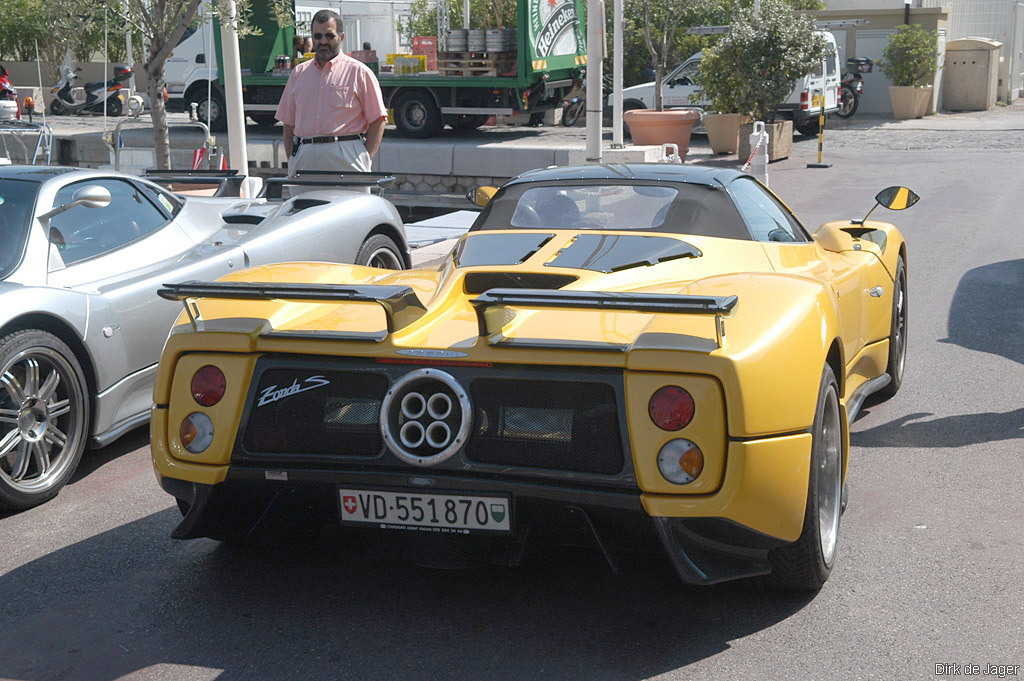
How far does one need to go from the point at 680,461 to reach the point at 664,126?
614 inches

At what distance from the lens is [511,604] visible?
3449 mm

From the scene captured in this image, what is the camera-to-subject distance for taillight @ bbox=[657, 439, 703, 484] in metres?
2.98

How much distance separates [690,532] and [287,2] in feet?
28.1

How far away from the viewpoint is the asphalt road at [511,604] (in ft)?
10.1

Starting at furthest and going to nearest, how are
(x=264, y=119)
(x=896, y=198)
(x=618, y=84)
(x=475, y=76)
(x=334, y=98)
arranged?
1. (x=264, y=119)
2. (x=475, y=76)
3. (x=618, y=84)
4. (x=334, y=98)
5. (x=896, y=198)

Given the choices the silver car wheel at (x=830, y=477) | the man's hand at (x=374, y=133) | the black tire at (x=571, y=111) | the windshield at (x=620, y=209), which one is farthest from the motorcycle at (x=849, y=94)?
the silver car wheel at (x=830, y=477)

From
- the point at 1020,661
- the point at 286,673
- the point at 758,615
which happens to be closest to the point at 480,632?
the point at 286,673

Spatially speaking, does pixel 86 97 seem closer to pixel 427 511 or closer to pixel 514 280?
pixel 514 280

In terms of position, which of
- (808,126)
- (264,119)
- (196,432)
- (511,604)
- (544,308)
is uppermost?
(264,119)

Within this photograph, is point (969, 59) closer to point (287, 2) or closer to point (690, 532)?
point (287, 2)

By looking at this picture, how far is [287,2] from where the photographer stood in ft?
34.0

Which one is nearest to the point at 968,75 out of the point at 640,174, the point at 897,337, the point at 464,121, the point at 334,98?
the point at 464,121

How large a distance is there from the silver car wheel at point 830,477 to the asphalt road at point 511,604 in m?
0.15

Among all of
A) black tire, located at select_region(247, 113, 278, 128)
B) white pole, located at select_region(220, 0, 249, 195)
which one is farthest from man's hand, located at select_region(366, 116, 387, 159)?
black tire, located at select_region(247, 113, 278, 128)
